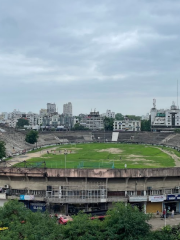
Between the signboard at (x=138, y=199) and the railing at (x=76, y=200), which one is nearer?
the railing at (x=76, y=200)

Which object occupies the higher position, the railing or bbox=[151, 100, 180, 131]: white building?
bbox=[151, 100, 180, 131]: white building

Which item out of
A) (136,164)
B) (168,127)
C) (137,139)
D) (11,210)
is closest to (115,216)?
(11,210)

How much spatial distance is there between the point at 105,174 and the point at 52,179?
609 centimetres

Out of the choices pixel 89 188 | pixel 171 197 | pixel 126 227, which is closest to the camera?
pixel 126 227

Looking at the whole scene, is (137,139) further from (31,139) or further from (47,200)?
(47,200)

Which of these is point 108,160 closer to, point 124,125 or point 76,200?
point 76,200

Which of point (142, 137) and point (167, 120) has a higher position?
point (167, 120)

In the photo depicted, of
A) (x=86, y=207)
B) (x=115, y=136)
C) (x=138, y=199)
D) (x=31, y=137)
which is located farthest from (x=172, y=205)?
(x=115, y=136)

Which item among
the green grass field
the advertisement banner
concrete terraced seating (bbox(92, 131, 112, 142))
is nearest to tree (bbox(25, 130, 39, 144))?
the green grass field

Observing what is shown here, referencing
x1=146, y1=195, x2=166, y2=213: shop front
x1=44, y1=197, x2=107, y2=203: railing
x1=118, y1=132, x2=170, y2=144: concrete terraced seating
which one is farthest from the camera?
x1=118, y1=132, x2=170, y2=144: concrete terraced seating

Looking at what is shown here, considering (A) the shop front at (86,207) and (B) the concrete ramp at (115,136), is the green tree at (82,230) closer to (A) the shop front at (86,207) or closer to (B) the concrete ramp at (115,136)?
(A) the shop front at (86,207)

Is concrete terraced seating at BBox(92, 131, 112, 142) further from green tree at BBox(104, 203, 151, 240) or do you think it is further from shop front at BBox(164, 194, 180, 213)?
green tree at BBox(104, 203, 151, 240)

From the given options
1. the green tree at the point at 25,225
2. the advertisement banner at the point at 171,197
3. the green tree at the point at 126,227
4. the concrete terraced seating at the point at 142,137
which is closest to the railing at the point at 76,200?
the advertisement banner at the point at 171,197

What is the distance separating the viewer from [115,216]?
21812 mm
